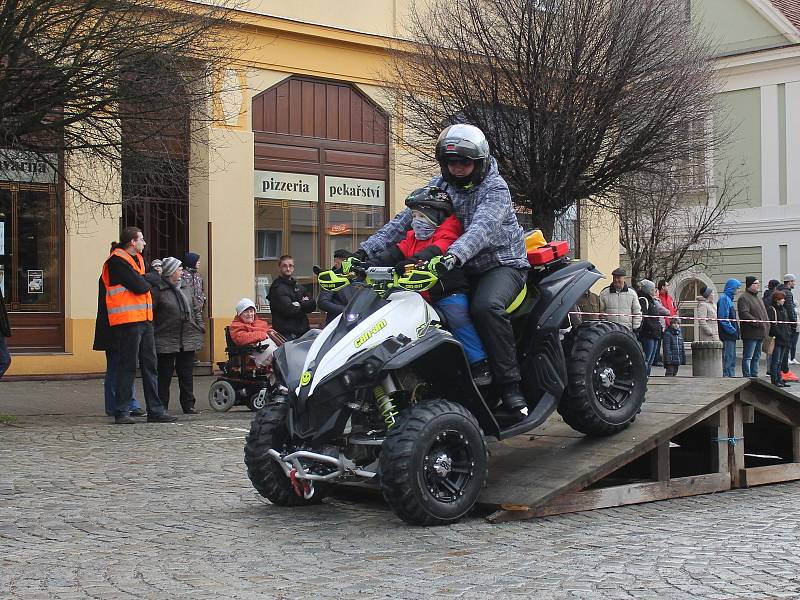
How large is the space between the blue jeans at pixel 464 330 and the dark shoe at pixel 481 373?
0.03 m

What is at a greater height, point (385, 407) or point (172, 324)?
point (172, 324)

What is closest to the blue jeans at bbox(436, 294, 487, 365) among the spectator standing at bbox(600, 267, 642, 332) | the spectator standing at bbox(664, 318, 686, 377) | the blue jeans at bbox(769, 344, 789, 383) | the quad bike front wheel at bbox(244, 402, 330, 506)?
the quad bike front wheel at bbox(244, 402, 330, 506)

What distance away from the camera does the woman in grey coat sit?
13477 millimetres

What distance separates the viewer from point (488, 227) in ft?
23.9

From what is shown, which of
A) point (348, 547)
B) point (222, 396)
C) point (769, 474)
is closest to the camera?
point (348, 547)

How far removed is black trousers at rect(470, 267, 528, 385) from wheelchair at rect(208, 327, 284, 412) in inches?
281

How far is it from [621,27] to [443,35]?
2.98 metres

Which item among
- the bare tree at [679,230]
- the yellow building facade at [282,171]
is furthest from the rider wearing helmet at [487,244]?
the bare tree at [679,230]

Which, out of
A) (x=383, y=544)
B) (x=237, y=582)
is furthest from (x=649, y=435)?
(x=237, y=582)

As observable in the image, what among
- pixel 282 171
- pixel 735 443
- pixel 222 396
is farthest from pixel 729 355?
pixel 735 443

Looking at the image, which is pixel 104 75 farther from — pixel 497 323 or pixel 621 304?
pixel 621 304

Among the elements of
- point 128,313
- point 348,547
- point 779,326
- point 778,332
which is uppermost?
point 128,313

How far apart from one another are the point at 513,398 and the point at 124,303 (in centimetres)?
608

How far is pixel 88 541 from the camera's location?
6.45 meters
